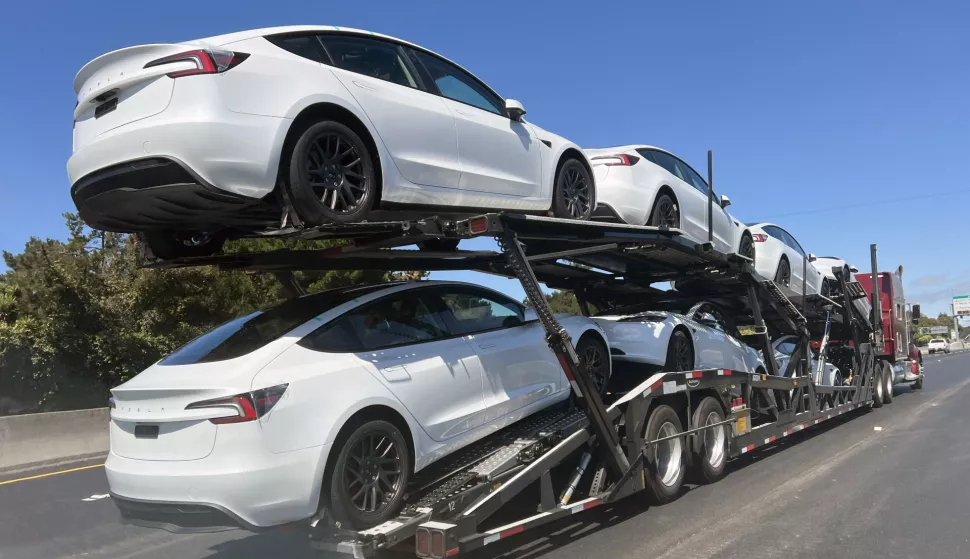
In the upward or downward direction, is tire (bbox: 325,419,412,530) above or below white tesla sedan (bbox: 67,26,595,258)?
below

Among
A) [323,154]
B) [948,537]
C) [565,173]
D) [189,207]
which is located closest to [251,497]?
[189,207]

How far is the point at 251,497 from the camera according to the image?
3.65 metres

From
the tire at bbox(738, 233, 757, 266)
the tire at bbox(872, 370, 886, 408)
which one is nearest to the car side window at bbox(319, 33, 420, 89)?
the tire at bbox(738, 233, 757, 266)

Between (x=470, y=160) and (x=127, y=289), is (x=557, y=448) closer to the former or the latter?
(x=470, y=160)

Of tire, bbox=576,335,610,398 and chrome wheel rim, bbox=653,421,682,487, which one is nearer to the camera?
chrome wheel rim, bbox=653,421,682,487

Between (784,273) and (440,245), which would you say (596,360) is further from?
(784,273)

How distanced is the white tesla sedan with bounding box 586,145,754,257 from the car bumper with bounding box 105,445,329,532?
4.64 m

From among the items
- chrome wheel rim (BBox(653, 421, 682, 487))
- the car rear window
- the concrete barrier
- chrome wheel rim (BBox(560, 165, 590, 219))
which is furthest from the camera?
the concrete barrier

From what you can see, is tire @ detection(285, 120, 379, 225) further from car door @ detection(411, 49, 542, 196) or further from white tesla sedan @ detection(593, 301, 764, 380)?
white tesla sedan @ detection(593, 301, 764, 380)

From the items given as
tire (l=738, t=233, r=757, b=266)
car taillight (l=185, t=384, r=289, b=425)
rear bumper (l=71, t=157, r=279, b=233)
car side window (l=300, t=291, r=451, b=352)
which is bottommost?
car taillight (l=185, t=384, r=289, b=425)

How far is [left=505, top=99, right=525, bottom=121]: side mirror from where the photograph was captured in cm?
600

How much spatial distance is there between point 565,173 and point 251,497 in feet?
14.0

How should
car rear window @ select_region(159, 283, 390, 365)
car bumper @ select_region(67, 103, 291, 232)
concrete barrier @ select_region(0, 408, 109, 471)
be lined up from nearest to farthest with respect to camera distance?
car bumper @ select_region(67, 103, 291, 232)
car rear window @ select_region(159, 283, 390, 365)
concrete barrier @ select_region(0, 408, 109, 471)

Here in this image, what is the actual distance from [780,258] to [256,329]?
9.45 m
